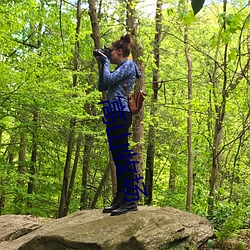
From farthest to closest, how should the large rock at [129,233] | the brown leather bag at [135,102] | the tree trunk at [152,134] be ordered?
the tree trunk at [152,134] → the brown leather bag at [135,102] → the large rock at [129,233]

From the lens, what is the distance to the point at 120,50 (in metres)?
4.10

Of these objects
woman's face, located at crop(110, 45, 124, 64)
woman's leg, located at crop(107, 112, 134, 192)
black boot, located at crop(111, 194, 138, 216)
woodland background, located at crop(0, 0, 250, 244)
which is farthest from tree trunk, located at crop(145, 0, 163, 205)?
woman's leg, located at crop(107, 112, 134, 192)

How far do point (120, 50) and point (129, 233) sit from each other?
205cm

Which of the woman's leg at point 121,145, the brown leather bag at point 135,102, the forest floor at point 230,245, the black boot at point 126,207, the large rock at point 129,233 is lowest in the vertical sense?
the forest floor at point 230,245

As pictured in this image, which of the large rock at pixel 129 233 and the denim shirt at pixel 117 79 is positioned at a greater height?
the denim shirt at pixel 117 79

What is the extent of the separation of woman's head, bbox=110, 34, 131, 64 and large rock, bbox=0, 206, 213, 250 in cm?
185

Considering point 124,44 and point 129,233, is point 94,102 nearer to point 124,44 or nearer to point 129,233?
point 124,44

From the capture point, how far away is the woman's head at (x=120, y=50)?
4.06 meters

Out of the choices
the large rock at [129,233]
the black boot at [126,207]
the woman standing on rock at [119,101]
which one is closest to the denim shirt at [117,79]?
the woman standing on rock at [119,101]

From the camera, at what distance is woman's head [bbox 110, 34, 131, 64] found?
A: 4.06m

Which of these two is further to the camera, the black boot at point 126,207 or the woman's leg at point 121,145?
the black boot at point 126,207

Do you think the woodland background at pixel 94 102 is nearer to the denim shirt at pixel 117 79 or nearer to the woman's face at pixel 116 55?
the woman's face at pixel 116 55

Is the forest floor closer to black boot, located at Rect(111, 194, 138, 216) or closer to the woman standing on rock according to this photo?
black boot, located at Rect(111, 194, 138, 216)

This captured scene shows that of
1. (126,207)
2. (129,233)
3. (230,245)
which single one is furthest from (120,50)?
(230,245)
